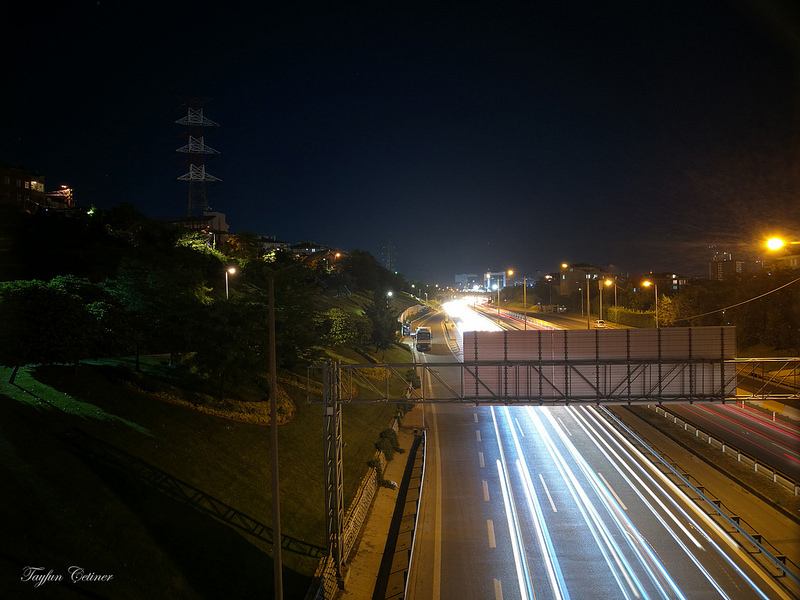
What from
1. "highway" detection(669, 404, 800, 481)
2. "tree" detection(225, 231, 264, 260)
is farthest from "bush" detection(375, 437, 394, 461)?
"tree" detection(225, 231, 264, 260)

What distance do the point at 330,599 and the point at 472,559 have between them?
4.85m

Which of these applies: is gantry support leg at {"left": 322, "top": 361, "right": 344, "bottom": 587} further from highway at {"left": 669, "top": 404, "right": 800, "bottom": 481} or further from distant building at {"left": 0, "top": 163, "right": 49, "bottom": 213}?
distant building at {"left": 0, "top": 163, "right": 49, "bottom": 213}

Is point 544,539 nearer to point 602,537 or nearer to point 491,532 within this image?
point 491,532

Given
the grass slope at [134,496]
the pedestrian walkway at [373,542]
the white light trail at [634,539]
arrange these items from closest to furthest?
the grass slope at [134,496], the white light trail at [634,539], the pedestrian walkway at [373,542]

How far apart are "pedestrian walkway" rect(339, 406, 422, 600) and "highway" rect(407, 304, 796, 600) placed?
1.46 metres

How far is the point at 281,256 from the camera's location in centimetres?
7075

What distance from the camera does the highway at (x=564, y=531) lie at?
15.5 m

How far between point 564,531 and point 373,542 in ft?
23.4

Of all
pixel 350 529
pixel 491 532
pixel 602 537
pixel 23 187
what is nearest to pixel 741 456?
pixel 602 537

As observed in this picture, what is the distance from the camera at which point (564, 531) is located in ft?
62.7

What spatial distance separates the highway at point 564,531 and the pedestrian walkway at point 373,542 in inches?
57.6

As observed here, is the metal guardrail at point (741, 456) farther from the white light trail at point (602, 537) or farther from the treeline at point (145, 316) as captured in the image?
the treeline at point (145, 316)

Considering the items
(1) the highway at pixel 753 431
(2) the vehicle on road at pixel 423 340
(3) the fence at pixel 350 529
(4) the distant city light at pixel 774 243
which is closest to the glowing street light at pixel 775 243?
(4) the distant city light at pixel 774 243

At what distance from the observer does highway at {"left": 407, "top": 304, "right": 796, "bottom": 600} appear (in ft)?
51.0
